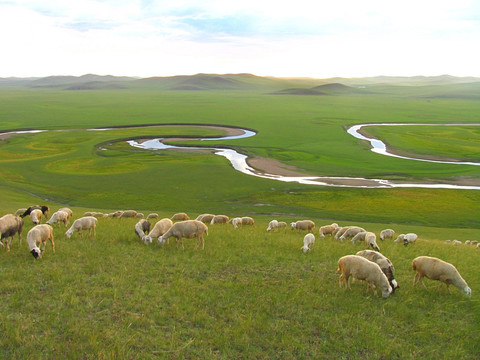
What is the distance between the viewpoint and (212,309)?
32.3 feet

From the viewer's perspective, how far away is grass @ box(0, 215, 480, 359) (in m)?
8.35

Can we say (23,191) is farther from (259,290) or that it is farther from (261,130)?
(261,130)

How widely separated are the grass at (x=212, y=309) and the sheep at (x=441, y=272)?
36 centimetres

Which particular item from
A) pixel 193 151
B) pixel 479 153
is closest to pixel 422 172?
pixel 479 153

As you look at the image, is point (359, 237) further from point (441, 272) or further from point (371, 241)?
point (441, 272)

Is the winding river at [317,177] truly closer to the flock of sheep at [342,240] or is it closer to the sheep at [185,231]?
the flock of sheep at [342,240]

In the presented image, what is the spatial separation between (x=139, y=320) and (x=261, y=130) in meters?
73.5

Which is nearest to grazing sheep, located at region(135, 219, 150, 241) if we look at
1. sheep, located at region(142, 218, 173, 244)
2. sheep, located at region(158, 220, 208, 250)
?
sheep, located at region(142, 218, 173, 244)

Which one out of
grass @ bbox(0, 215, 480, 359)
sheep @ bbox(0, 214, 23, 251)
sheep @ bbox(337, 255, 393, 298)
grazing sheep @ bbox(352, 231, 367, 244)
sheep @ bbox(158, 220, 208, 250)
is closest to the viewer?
grass @ bbox(0, 215, 480, 359)

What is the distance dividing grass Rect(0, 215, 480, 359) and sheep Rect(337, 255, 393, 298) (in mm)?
352

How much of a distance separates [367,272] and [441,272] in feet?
7.51

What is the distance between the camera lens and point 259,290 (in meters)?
10.9

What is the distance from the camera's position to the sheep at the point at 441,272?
10904mm

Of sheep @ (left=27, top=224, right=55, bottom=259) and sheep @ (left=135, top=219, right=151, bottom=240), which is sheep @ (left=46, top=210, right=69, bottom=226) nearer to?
sheep @ (left=135, top=219, right=151, bottom=240)
